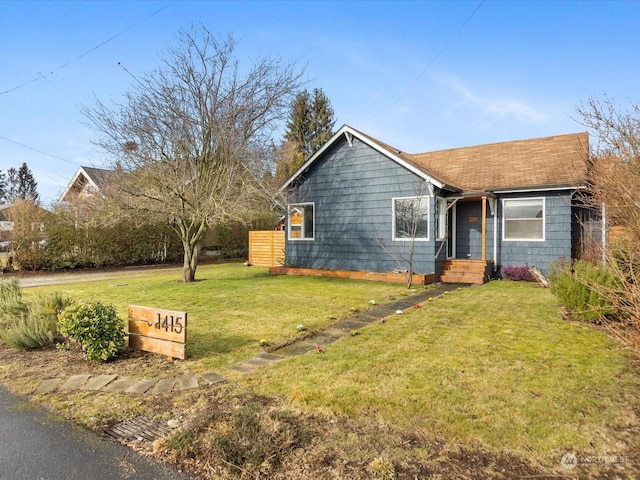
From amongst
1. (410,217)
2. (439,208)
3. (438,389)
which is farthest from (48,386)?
(439,208)

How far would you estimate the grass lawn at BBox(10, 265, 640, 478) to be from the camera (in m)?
2.67

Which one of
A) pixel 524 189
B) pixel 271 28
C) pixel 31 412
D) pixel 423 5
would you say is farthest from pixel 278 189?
pixel 31 412

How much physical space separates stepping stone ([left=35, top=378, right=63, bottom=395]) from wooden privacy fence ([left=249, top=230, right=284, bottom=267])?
47.2 ft

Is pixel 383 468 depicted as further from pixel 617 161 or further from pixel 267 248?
pixel 267 248

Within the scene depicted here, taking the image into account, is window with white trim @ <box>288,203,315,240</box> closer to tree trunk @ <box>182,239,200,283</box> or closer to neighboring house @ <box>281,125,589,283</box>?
neighboring house @ <box>281,125,589,283</box>

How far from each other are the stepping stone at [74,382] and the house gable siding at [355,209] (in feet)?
33.1

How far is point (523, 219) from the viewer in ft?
41.5

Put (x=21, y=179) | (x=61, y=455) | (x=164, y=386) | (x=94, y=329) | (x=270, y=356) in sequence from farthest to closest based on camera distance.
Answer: (x=21, y=179) → (x=270, y=356) → (x=94, y=329) → (x=164, y=386) → (x=61, y=455)

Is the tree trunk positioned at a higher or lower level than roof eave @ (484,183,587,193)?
lower

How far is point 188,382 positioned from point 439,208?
34.5 ft

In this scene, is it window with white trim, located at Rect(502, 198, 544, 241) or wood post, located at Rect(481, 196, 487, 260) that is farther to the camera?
window with white trim, located at Rect(502, 198, 544, 241)

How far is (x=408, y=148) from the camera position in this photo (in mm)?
22359

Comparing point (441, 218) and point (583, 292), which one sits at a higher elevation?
point (441, 218)

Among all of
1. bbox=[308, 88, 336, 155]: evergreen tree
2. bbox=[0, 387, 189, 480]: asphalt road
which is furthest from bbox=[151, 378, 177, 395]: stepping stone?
bbox=[308, 88, 336, 155]: evergreen tree
